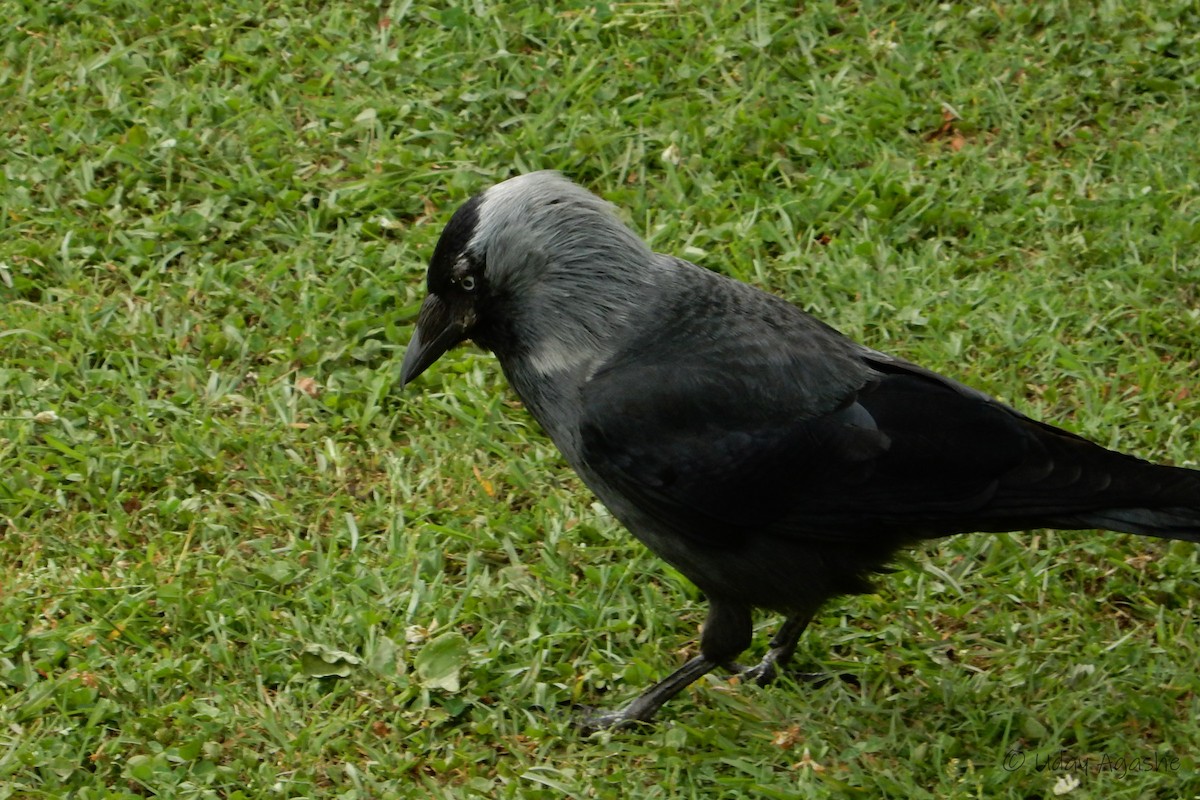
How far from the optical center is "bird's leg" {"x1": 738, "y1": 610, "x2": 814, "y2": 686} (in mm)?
4491

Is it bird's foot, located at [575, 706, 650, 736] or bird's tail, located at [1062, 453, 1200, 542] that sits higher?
bird's tail, located at [1062, 453, 1200, 542]

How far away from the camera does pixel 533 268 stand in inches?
165

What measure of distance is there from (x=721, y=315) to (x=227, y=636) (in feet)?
6.03

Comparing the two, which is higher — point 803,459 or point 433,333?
point 433,333

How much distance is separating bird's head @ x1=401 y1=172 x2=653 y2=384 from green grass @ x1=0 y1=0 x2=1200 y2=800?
3.04 feet

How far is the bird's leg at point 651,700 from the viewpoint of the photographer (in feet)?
14.1

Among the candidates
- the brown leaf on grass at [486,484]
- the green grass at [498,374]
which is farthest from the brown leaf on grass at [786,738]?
the brown leaf on grass at [486,484]

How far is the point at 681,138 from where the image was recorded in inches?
246

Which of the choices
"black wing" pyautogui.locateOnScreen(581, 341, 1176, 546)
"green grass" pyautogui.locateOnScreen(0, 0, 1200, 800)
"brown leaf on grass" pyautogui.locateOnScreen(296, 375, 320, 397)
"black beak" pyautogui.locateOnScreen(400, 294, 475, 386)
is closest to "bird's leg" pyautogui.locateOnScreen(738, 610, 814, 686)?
"green grass" pyautogui.locateOnScreen(0, 0, 1200, 800)

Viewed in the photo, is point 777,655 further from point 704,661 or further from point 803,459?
point 803,459

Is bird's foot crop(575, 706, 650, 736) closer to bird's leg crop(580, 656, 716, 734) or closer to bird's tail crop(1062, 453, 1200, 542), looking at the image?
bird's leg crop(580, 656, 716, 734)

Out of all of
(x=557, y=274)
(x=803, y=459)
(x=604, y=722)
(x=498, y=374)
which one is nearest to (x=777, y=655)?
(x=604, y=722)

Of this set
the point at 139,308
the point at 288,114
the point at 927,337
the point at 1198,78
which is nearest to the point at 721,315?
the point at 927,337

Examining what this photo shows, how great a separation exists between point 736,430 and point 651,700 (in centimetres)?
92
